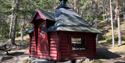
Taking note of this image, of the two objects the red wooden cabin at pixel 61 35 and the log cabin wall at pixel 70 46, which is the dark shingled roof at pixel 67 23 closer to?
the red wooden cabin at pixel 61 35

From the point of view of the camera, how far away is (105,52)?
91.8 ft

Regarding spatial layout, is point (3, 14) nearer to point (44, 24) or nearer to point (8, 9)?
point (8, 9)

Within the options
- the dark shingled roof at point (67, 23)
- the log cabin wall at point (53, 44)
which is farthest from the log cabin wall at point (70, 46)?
the dark shingled roof at point (67, 23)

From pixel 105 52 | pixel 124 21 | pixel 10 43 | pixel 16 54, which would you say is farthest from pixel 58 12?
pixel 124 21

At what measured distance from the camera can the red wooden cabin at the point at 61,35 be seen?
1911 cm

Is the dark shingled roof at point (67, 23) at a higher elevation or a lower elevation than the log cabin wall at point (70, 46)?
higher

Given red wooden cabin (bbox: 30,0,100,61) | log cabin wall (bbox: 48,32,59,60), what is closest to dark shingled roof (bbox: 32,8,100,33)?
red wooden cabin (bbox: 30,0,100,61)

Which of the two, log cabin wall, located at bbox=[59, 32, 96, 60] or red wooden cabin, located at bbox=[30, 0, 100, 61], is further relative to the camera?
log cabin wall, located at bbox=[59, 32, 96, 60]

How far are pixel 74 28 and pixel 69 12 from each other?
2550 millimetres

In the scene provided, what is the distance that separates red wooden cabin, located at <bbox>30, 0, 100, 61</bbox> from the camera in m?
19.1

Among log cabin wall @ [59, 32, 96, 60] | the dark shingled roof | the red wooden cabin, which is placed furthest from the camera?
log cabin wall @ [59, 32, 96, 60]

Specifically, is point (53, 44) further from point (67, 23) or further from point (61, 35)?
point (67, 23)

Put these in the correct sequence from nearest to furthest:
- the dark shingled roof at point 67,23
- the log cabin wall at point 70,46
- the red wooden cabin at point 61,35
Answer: the dark shingled roof at point 67,23 → the red wooden cabin at point 61,35 → the log cabin wall at point 70,46

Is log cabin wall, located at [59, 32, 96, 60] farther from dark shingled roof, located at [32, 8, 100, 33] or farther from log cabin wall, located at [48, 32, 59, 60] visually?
dark shingled roof, located at [32, 8, 100, 33]
